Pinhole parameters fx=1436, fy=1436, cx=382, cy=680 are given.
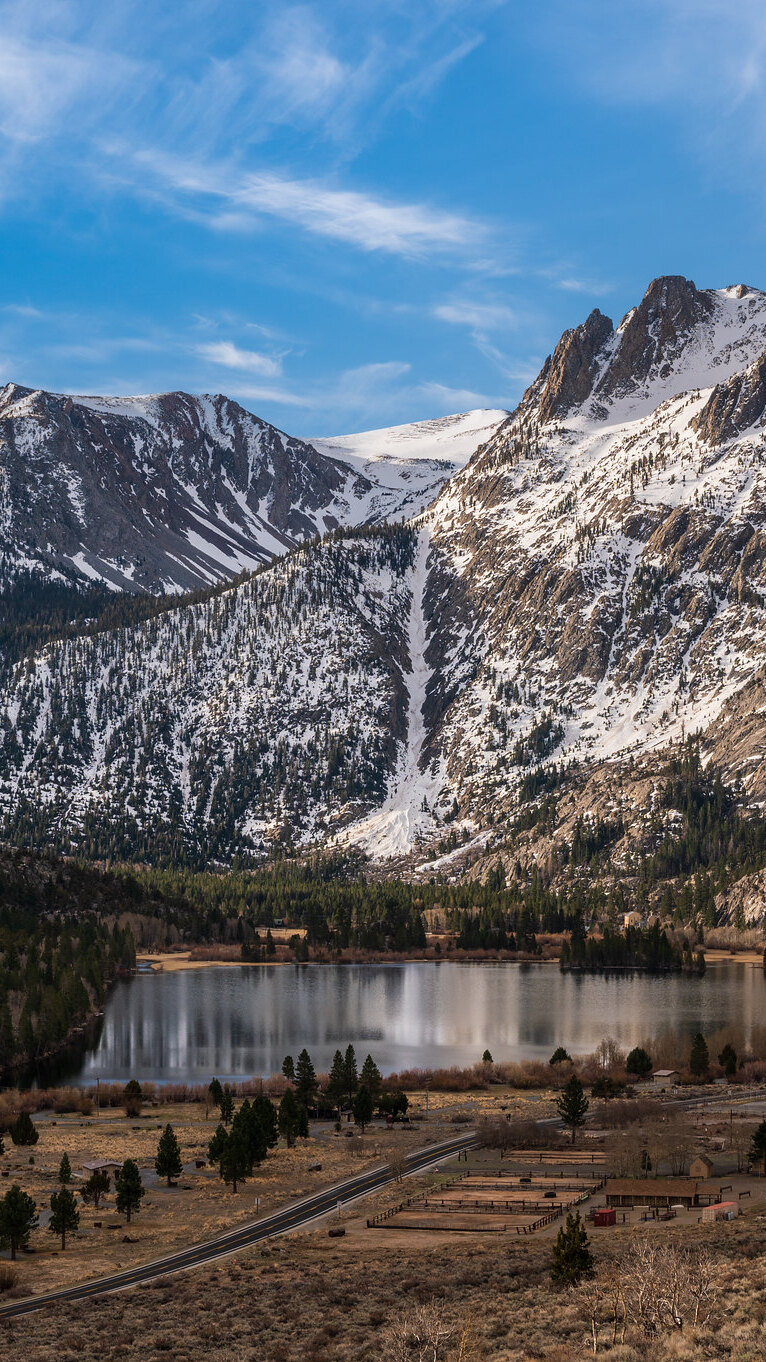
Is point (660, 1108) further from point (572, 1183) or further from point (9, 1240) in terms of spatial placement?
point (9, 1240)

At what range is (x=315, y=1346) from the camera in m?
55.5

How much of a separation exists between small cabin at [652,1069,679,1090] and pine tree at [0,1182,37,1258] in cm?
6256

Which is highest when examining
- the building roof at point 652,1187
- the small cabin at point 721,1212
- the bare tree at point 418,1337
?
the bare tree at point 418,1337

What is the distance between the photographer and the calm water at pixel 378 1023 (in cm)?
14150

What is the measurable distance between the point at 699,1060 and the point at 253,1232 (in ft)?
187

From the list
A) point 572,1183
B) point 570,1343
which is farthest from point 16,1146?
point 570,1343

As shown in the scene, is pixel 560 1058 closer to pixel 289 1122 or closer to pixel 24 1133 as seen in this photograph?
pixel 289 1122

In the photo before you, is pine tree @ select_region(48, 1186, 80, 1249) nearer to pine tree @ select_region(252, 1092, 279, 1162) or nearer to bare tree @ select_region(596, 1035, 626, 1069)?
pine tree @ select_region(252, 1092, 279, 1162)

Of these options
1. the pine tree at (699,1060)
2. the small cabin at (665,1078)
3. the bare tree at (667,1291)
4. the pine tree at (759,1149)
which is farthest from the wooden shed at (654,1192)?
the pine tree at (699,1060)

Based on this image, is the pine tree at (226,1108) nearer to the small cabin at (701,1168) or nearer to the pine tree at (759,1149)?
the small cabin at (701,1168)

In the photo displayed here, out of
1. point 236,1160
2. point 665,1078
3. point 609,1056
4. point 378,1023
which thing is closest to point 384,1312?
point 236,1160

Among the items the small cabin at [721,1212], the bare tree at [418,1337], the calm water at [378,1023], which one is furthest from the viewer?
the calm water at [378,1023]

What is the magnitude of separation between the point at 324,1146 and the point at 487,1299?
1787 inches

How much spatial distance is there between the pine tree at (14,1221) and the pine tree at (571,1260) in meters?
29.6
